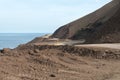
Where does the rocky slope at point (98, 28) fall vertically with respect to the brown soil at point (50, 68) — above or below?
above

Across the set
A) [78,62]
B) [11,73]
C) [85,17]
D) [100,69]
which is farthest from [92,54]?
[85,17]

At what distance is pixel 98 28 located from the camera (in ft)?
202

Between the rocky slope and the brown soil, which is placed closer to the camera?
the brown soil

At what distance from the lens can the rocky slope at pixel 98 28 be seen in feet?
163

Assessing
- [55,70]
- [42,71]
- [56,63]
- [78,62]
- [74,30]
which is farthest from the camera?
[74,30]

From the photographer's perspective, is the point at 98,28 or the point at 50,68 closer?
the point at 50,68

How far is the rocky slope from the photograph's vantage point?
4972 cm

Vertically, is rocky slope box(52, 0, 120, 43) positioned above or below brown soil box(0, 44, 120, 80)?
above

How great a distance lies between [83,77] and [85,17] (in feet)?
227

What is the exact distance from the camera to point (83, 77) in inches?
769

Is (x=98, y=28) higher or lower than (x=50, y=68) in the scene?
higher

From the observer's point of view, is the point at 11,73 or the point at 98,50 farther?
the point at 98,50

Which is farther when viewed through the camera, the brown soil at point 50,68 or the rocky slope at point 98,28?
the rocky slope at point 98,28

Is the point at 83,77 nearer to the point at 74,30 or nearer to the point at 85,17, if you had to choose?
the point at 74,30
